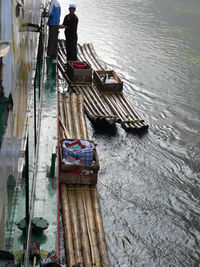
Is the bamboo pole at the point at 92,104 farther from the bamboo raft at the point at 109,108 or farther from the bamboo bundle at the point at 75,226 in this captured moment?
the bamboo bundle at the point at 75,226

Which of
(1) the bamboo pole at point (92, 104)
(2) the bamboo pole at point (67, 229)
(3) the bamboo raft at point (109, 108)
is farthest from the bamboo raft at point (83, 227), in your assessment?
(1) the bamboo pole at point (92, 104)

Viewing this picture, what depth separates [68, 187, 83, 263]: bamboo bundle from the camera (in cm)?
601

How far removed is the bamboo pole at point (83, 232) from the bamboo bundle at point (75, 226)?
0.06m

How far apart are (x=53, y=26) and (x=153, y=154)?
4.36 metres

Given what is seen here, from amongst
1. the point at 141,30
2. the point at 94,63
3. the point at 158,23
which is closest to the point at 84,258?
the point at 94,63

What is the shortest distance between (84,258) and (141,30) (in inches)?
611

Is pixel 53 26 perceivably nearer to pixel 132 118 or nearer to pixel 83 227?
pixel 132 118

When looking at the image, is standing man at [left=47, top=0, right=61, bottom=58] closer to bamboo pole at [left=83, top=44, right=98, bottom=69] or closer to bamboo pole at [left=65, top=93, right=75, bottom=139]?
bamboo pole at [left=65, top=93, right=75, bottom=139]

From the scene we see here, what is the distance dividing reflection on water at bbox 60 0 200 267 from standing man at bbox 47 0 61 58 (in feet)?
9.27

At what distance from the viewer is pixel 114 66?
49.8ft

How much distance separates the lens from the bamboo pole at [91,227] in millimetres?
5968

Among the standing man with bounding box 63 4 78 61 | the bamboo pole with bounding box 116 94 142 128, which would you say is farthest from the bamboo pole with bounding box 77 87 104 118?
the standing man with bounding box 63 4 78 61

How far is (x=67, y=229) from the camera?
21.0 feet

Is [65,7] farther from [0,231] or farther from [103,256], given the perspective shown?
[0,231]
